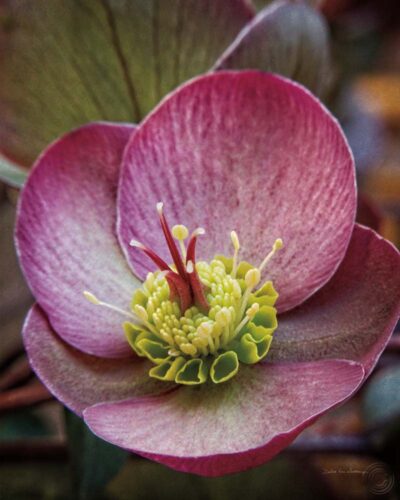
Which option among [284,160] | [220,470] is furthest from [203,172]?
[220,470]

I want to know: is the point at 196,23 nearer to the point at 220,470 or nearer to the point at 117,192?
the point at 117,192

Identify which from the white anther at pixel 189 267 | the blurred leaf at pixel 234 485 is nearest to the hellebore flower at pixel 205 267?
the white anther at pixel 189 267

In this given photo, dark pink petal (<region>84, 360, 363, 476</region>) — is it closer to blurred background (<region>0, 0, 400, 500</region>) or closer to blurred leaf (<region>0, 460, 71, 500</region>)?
blurred background (<region>0, 0, 400, 500</region>)

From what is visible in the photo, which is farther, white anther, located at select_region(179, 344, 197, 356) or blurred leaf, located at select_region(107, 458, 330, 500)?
blurred leaf, located at select_region(107, 458, 330, 500)

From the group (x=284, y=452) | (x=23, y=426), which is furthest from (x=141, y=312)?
(x=23, y=426)

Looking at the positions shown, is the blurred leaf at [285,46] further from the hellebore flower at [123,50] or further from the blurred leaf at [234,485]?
the blurred leaf at [234,485]

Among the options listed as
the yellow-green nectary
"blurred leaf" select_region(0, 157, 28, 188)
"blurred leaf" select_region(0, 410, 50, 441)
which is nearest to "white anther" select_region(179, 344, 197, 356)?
the yellow-green nectary

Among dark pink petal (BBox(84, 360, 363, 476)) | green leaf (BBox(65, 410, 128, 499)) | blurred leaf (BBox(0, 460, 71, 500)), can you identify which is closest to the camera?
dark pink petal (BBox(84, 360, 363, 476))
